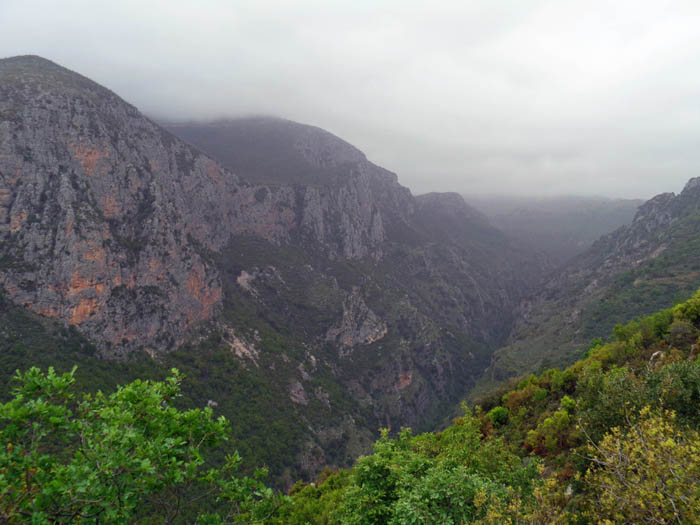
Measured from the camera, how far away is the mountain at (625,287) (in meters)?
86.8

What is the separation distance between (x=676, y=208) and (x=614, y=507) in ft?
619

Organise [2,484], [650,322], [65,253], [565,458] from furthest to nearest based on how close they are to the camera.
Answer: [65,253], [650,322], [565,458], [2,484]

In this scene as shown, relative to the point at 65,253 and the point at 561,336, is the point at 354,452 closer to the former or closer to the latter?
the point at 561,336

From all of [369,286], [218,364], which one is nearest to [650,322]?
[218,364]

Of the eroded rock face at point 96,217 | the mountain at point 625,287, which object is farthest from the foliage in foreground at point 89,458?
the eroded rock face at point 96,217

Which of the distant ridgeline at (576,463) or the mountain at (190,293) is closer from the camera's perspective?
the distant ridgeline at (576,463)

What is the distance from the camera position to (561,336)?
355 ft

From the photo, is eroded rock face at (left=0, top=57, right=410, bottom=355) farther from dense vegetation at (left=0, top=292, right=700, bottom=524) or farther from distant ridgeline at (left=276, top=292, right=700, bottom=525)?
dense vegetation at (left=0, top=292, right=700, bottom=524)

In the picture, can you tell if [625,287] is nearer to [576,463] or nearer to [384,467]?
[576,463]

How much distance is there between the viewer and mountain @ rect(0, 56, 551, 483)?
76.1 m

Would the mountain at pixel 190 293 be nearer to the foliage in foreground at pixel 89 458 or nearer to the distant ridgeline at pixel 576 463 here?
the foliage in foreground at pixel 89 458

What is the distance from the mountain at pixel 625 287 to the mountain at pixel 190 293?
52.6m

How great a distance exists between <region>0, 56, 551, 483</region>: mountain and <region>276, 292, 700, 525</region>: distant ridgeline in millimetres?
70862

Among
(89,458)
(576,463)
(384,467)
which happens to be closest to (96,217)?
(384,467)
